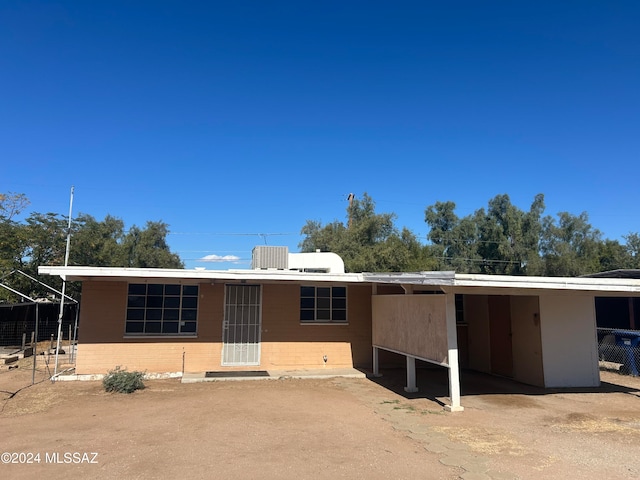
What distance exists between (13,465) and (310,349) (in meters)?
7.57

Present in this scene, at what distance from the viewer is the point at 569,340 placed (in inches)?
382

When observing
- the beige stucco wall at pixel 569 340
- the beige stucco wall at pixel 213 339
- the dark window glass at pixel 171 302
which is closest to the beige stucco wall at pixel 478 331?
the beige stucco wall at pixel 569 340

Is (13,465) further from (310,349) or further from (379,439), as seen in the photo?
(310,349)

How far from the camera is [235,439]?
18.7 feet

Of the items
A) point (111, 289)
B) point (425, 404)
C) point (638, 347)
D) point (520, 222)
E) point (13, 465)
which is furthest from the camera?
point (520, 222)

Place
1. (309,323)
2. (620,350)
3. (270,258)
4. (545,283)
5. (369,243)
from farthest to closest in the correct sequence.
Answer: (369,243), (270,258), (620,350), (309,323), (545,283)

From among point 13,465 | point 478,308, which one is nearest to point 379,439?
point 13,465

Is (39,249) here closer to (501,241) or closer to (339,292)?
(339,292)

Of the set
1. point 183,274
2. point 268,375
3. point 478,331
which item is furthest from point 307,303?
point 478,331

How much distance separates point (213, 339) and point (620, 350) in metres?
11.1

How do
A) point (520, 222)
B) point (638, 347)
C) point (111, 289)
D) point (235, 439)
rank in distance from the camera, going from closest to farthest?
point (235, 439) → point (111, 289) → point (638, 347) → point (520, 222)

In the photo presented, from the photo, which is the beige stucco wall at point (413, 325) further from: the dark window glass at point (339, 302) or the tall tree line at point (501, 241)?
the tall tree line at point (501, 241)

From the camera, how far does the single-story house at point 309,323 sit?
9562 millimetres

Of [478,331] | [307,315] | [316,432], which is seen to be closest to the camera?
[316,432]
